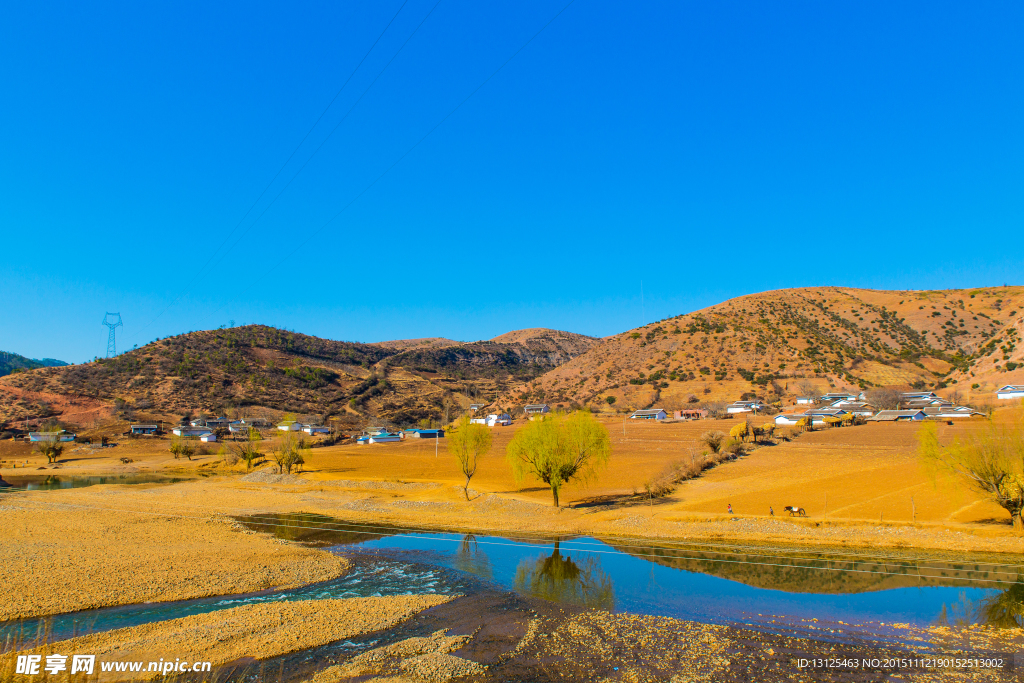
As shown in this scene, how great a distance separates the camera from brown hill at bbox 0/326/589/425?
109 metres

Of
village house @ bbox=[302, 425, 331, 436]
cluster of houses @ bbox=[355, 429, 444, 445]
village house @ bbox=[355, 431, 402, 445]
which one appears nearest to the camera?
village house @ bbox=[355, 431, 402, 445]

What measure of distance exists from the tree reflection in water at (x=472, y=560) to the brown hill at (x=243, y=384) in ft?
304

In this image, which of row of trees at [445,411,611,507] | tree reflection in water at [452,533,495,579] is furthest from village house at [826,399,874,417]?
tree reflection in water at [452,533,495,579]

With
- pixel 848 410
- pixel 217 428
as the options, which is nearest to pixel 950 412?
pixel 848 410

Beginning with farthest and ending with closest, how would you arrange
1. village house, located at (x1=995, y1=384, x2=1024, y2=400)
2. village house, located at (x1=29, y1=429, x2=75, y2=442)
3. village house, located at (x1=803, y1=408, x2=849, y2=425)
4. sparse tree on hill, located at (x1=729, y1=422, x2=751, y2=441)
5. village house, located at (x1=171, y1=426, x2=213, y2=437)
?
village house, located at (x1=171, y1=426, x2=213, y2=437) → village house, located at (x1=29, y1=429, x2=75, y2=442) → village house, located at (x1=995, y1=384, x2=1024, y2=400) → village house, located at (x1=803, y1=408, x2=849, y2=425) → sparse tree on hill, located at (x1=729, y1=422, x2=751, y2=441)

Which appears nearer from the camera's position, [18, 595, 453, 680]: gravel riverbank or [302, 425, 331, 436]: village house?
[18, 595, 453, 680]: gravel riverbank

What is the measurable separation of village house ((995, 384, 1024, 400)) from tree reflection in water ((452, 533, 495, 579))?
83.9m

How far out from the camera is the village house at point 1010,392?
252ft

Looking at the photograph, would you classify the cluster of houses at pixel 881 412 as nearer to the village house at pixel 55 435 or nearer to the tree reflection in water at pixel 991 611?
the tree reflection in water at pixel 991 611

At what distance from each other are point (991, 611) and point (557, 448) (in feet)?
79.0

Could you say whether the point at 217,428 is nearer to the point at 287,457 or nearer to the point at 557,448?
the point at 287,457

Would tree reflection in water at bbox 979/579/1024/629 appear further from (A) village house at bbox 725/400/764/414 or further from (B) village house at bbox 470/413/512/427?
(B) village house at bbox 470/413/512/427

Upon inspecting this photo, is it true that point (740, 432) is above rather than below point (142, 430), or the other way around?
below

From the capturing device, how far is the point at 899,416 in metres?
73.4
